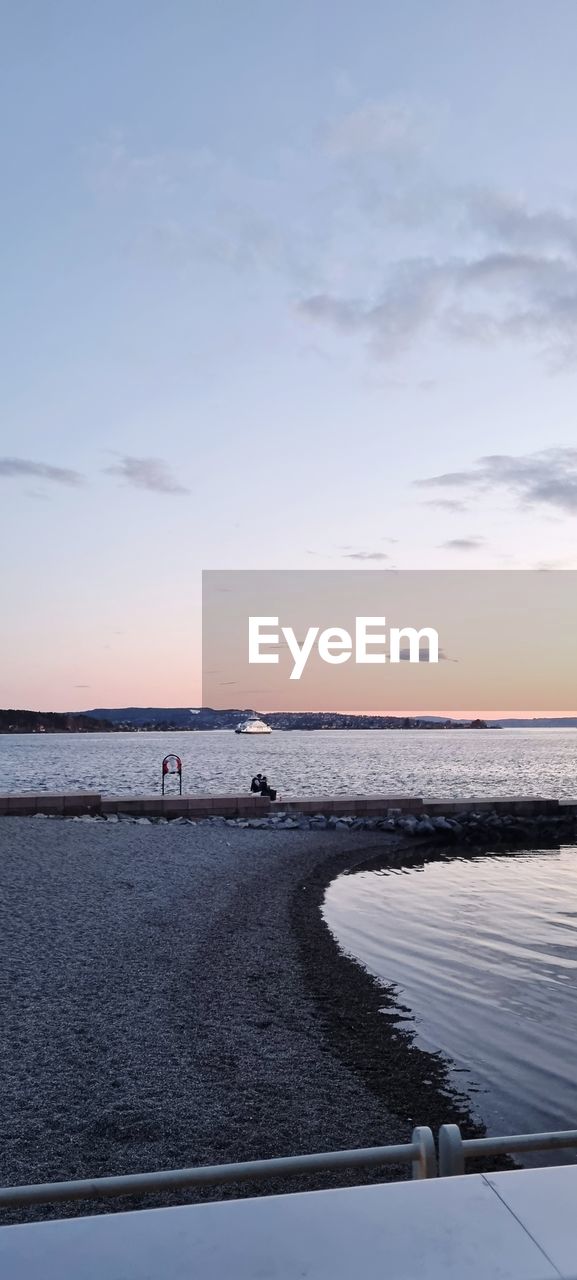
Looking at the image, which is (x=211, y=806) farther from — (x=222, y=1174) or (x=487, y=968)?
(x=222, y=1174)

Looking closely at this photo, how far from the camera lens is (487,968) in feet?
36.2

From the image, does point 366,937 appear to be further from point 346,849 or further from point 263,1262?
Result: point 263,1262

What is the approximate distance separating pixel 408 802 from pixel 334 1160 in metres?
28.0

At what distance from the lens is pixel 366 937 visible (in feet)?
42.5

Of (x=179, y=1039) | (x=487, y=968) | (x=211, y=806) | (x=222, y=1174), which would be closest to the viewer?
(x=222, y=1174)

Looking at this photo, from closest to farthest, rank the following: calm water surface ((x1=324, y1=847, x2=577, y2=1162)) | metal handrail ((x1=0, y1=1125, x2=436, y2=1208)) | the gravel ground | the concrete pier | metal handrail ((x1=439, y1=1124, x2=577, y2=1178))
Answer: metal handrail ((x1=0, y1=1125, x2=436, y2=1208))
metal handrail ((x1=439, y1=1124, x2=577, y2=1178))
the gravel ground
calm water surface ((x1=324, y1=847, x2=577, y2=1162))
the concrete pier

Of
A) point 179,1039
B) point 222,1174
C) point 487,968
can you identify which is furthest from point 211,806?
point 222,1174

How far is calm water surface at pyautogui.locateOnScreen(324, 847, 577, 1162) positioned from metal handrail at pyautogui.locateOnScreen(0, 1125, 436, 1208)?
182 inches

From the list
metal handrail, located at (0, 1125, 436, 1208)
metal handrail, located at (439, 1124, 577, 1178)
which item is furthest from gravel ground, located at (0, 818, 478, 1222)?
metal handrail, located at (439, 1124, 577, 1178)

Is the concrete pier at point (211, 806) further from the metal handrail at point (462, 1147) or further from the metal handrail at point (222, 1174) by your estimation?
the metal handrail at point (462, 1147)

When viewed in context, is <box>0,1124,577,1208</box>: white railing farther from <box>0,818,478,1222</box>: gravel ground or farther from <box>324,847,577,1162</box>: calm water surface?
<box>324,847,577,1162</box>: calm water surface

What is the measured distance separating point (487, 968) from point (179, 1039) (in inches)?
199

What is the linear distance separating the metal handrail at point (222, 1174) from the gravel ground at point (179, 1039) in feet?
9.88

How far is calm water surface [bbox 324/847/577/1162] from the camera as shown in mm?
7301
